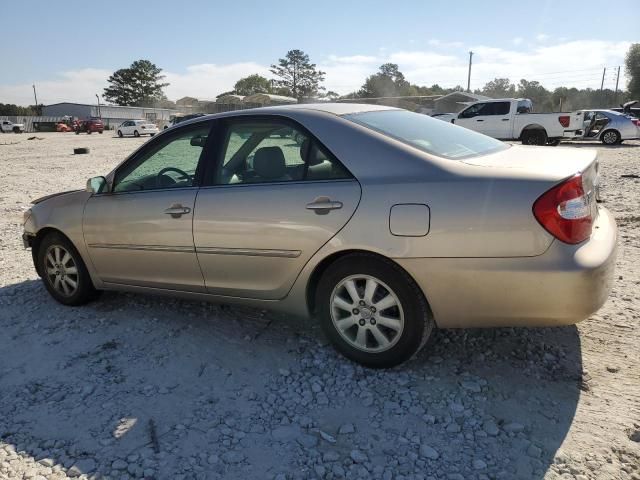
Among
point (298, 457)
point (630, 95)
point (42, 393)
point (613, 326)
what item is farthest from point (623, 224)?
point (630, 95)

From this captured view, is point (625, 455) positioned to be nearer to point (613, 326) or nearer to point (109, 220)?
point (613, 326)

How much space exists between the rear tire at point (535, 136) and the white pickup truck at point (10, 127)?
52249mm

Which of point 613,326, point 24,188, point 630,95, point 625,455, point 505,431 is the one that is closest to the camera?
Result: point 625,455

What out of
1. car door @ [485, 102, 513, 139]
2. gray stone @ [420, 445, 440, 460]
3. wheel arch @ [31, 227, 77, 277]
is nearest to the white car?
car door @ [485, 102, 513, 139]

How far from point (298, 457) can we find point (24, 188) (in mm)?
11171

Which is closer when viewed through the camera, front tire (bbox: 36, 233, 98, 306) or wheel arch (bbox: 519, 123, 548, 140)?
front tire (bbox: 36, 233, 98, 306)

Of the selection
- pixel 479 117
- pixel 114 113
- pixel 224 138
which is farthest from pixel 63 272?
pixel 114 113

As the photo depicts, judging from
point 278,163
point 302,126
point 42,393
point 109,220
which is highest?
point 302,126

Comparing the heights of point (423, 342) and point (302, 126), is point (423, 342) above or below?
below

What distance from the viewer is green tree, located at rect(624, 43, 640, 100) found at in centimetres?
5512

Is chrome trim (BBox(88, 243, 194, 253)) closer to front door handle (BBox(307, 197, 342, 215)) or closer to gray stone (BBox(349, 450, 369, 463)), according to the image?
front door handle (BBox(307, 197, 342, 215))

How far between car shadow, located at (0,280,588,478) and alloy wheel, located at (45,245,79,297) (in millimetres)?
432

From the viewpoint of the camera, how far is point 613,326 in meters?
3.55

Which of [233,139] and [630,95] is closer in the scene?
[233,139]
